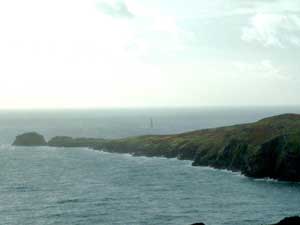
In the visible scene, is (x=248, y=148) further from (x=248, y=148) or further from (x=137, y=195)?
(x=137, y=195)

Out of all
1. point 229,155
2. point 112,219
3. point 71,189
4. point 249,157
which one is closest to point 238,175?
point 249,157

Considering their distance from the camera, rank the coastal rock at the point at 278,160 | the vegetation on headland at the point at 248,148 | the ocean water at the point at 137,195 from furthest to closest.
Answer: the vegetation on headland at the point at 248,148
the coastal rock at the point at 278,160
the ocean water at the point at 137,195

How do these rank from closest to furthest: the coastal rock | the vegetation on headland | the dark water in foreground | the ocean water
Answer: the ocean water → the dark water in foreground → the coastal rock → the vegetation on headland

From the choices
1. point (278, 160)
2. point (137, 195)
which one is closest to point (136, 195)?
point (137, 195)

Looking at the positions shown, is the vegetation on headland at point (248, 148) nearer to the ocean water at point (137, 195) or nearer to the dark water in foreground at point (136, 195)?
the ocean water at point (137, 195)

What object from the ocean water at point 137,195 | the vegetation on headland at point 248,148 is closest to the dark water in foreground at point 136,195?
the ocean water at point 137,195

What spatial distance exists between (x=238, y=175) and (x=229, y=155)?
1668 centimetres

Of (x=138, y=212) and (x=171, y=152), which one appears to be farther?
(x=171, y=152)

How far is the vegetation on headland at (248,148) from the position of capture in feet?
426

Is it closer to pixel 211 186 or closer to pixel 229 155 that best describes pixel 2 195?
pixel 211 186

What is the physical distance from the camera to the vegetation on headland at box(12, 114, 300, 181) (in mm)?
129750

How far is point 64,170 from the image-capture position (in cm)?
14675

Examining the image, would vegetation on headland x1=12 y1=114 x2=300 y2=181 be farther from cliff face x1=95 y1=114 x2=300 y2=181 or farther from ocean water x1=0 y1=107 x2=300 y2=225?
ocean water x1=0 y1=107 x2=300 y2=225

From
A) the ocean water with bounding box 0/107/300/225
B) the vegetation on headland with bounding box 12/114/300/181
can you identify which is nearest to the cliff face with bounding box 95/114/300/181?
the vegetation on headland with bounding box 12/114/300/181
